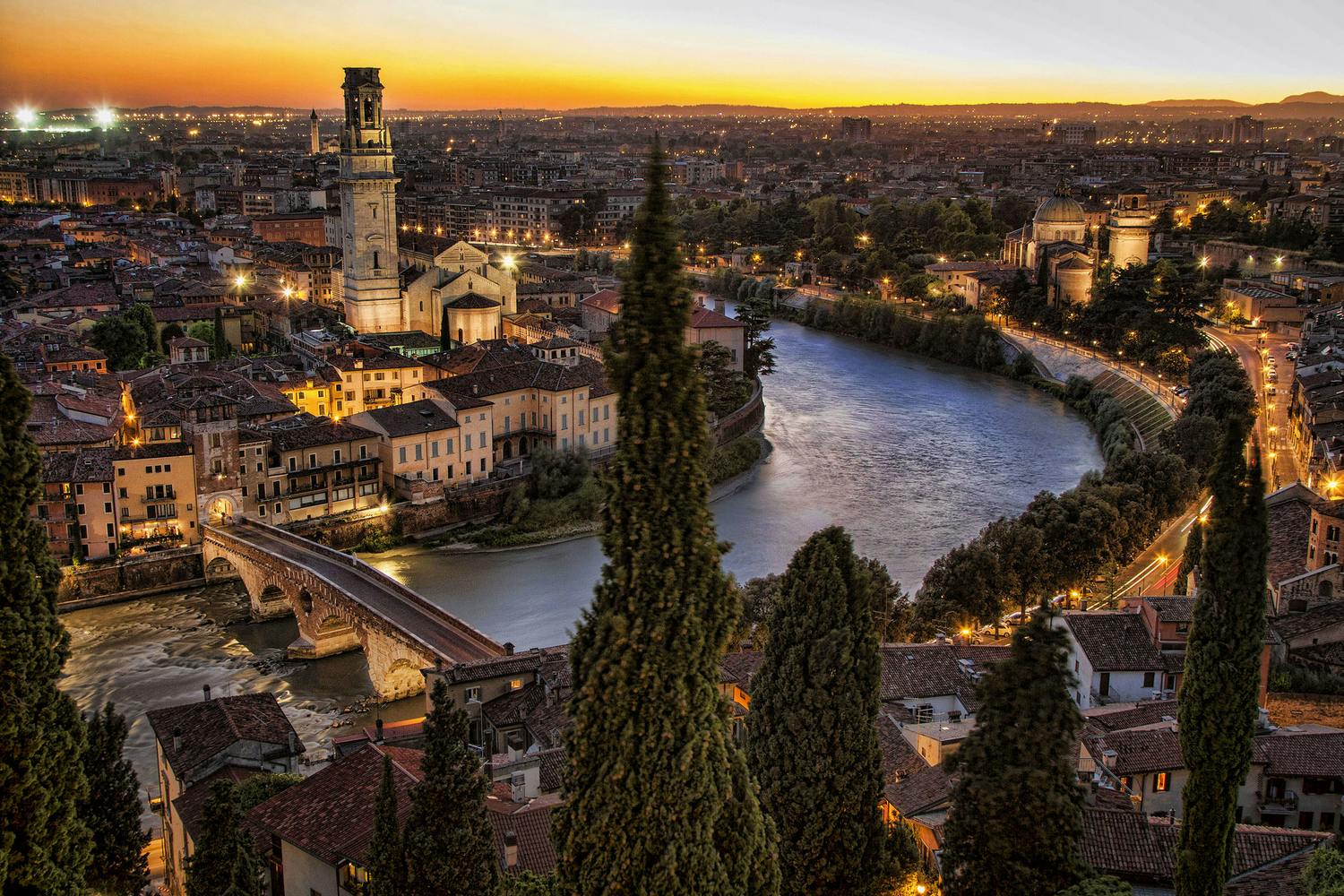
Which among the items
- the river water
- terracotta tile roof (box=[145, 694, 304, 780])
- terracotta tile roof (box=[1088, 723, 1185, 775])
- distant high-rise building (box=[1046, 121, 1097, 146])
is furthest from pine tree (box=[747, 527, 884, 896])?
distant high-rise building (box=[1046, 121, 1097, 146])

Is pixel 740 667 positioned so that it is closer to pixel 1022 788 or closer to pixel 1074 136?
pixel 1022 788

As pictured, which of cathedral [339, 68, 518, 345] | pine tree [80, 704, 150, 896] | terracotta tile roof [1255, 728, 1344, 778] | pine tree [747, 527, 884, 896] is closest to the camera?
pine tree [747, 527, 884, 896]

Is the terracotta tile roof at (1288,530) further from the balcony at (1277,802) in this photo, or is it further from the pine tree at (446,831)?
the pine tree at (446,831)

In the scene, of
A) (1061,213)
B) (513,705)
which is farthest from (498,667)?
(1061,213)

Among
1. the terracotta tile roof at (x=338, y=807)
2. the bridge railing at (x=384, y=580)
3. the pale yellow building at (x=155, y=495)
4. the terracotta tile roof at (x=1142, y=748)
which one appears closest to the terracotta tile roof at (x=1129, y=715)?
the terracotta tile roof at (x=1142, y=748)

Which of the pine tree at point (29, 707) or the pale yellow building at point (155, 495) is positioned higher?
the pine tree at point (29, 707)

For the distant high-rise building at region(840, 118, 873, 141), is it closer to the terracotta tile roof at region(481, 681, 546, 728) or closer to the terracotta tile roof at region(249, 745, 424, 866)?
the terracotta tile roof at region(481, 681, 546, 728)
